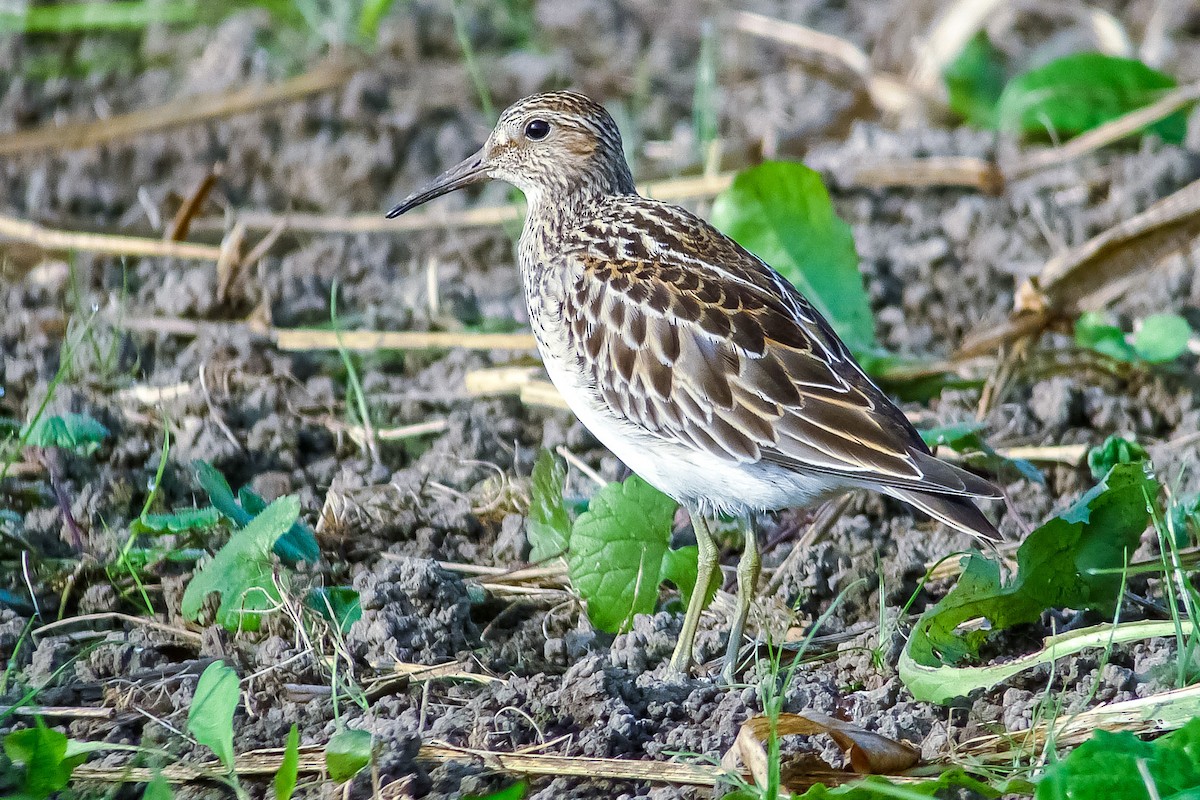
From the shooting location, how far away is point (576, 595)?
4180 mm

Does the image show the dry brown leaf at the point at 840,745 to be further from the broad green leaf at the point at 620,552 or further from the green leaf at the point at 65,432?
the green leaf at the point at 65,432

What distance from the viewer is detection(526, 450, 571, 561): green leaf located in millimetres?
4223

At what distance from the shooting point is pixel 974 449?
15.3 ft

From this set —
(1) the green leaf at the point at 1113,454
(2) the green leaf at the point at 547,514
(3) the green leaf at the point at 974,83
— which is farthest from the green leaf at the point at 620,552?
(3) the green leaf at the point at 974,83

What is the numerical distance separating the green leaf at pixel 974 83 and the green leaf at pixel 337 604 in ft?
14.4

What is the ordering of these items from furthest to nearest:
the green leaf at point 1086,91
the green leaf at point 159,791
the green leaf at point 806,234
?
1. the green leaf at point 1086,91
2. the green leaf at point 806,234
3. the green leaf at point 159,791

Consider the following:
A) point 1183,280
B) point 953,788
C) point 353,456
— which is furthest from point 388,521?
point 1183,280

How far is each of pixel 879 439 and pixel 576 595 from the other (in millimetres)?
954

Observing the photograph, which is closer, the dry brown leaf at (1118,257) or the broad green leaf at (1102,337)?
the broad green leaf at (1102,337)

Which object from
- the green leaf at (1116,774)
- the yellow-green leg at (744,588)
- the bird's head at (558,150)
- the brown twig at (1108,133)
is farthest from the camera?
the brown twig at (1108,133)

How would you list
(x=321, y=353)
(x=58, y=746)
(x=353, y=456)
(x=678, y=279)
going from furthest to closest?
(x=321, y=353)
(x=353, y=456)
(x=678, y=279)
(x=58, y=746)

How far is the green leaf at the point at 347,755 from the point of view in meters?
3.17

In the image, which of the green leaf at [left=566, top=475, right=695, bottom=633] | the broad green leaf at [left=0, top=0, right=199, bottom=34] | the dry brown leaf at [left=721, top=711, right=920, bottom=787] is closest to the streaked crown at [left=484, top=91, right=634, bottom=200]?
the green leaf at [left=566, top=475, right=695, bottom=633]

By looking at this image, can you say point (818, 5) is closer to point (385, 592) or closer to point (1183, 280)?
point (1183, 280)
